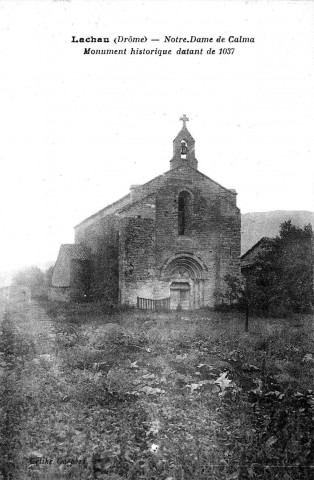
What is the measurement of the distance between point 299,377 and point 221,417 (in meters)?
2.58

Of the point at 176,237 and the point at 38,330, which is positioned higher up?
the point at 176,237

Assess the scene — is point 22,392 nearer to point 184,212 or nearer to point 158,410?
point 158,410

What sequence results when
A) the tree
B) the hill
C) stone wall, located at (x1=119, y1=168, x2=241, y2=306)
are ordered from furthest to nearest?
the hill → stone wall, located at (x1=119, y1=168, x2=241, y2=306) → the tree

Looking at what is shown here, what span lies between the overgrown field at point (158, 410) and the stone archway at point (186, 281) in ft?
33.4

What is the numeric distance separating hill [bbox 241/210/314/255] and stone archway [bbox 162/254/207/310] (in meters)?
60.1


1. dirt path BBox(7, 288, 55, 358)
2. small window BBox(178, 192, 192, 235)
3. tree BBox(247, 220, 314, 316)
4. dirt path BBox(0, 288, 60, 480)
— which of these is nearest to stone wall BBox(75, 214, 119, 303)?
small window BBox(178, 192, 192, 235)

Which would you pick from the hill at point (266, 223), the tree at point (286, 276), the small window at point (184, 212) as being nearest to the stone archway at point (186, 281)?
the small window at point (184, 212)

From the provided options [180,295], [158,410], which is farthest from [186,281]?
[158,410]

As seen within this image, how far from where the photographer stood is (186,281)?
2142 centimetres

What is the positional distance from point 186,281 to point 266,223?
258 ft

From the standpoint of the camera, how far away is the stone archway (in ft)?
69.5

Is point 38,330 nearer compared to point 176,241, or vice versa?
point 38,330

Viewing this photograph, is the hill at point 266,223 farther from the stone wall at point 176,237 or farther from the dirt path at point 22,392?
the dirt path at point 22,392

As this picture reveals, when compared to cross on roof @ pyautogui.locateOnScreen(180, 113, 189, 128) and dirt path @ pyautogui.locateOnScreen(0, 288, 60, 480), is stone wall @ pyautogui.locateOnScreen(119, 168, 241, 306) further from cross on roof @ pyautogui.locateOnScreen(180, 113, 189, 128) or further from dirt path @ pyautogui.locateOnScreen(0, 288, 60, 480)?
dirt path @ pyautogui.locateOnScreen(0, 288, 60, 480)
